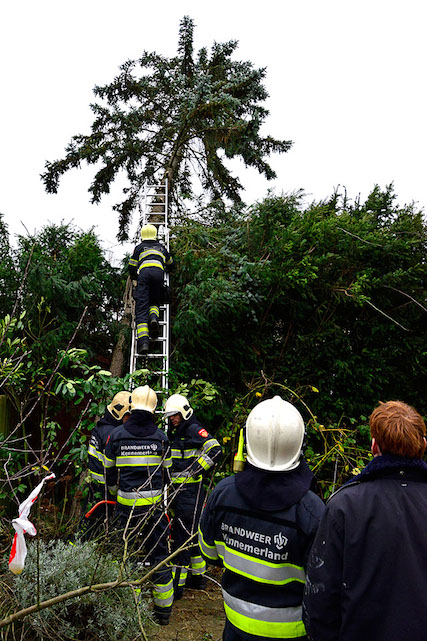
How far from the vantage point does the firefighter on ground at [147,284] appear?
6285 millimetres

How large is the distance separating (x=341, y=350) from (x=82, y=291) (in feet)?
12.2

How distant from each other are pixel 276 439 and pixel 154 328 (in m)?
4.80

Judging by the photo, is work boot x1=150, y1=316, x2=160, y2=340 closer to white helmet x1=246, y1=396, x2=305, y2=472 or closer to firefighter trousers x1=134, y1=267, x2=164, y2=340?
firefighter trousers x1=134, y1=267, x2=164, y2=340

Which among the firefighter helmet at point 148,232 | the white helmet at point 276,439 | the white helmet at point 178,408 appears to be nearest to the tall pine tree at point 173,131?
the firefighter helmet at point 148,232

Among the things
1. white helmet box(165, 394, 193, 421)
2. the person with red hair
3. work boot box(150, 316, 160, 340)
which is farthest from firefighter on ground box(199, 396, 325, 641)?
work boot box(150, 316, 160, 340)

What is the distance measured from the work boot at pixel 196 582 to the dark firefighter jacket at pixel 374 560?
151 inches

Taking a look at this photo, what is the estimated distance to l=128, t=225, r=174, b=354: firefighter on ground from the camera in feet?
20.6

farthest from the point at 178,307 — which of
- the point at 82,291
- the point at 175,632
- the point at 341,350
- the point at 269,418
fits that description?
the point at 269,418

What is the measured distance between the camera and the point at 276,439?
207 cm

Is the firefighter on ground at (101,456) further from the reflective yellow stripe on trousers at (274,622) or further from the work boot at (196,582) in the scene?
the reflective yellow stripe on trousers at (274,622)

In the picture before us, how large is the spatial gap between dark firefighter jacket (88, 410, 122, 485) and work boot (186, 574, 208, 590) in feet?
5.69

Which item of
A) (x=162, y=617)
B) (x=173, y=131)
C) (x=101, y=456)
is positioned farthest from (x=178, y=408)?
(x=173, y=131)

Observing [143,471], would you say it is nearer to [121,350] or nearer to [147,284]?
[147,284]

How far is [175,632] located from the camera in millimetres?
4059
